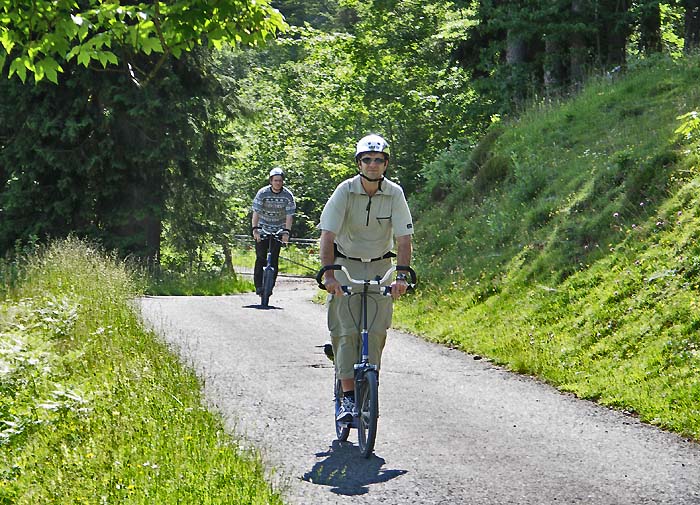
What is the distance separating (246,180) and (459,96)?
981 inches

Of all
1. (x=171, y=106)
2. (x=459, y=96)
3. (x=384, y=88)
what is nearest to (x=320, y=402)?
(x=171, y=106)

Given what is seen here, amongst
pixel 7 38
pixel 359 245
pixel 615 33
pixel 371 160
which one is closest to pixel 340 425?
pixel 359 245

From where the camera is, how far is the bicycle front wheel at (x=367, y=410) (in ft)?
24.6

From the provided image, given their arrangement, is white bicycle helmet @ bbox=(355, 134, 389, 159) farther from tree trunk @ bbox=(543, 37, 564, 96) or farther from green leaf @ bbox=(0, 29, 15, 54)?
tree trunk @ bbox=(543, 37, 564, 96)

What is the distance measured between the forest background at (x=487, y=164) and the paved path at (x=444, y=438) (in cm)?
62

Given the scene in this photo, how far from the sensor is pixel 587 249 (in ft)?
48.4

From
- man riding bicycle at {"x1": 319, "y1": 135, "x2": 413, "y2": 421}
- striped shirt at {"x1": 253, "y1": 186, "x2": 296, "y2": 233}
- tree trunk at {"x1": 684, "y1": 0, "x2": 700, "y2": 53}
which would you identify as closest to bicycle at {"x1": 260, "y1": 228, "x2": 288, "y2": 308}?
striped shirt at {"x1": 253, "y1": 186, "x2": 296, "y2": 233}

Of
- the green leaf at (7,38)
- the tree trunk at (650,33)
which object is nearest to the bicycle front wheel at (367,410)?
the green leaf at (7,38)

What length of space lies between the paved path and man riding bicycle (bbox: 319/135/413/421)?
0.73m

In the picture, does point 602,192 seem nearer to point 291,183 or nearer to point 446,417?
point 446,417

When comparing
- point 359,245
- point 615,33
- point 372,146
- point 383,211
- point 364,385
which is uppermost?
Result: point 615,33

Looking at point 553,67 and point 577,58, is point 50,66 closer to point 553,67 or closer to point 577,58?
point 577,58

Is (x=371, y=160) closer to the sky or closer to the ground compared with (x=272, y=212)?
closer to the sky

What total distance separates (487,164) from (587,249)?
8.00 m
